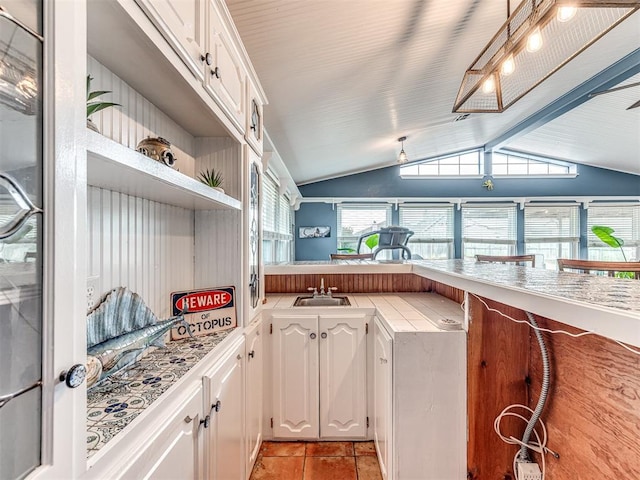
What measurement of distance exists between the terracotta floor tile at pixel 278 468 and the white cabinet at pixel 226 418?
40cm

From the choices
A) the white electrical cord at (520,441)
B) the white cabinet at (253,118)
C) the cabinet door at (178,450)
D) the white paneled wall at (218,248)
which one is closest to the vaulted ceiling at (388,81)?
the white cabinet at (253,118)

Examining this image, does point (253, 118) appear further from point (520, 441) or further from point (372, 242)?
point (372, 242)

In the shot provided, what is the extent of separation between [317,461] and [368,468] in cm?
30

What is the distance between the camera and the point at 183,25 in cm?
93

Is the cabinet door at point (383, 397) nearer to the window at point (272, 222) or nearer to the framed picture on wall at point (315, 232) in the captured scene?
the window at point (272, 222)

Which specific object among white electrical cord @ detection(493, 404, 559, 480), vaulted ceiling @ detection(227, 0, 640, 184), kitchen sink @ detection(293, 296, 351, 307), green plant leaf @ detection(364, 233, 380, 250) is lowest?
white electrical cord @ detection(493, 404, 559, 480)

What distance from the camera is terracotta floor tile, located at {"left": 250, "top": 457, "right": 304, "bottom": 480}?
69.9 inches

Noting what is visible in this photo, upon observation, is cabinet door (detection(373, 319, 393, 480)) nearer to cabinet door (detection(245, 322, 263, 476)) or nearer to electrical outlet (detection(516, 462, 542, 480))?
electrical outlet (detection(516, 462, 542, 480))

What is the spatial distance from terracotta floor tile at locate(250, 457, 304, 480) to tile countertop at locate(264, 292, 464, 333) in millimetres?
871

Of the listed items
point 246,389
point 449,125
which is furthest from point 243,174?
point 449,125

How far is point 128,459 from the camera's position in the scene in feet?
2.21

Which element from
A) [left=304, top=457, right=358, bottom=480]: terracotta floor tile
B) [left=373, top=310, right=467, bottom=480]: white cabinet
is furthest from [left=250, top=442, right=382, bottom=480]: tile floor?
[left=373, top=310, right=467, bottom=480]: white cabinet

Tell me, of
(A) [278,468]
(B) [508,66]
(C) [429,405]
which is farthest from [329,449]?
(B) [508,66]

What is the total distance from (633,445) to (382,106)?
11.4 feet
